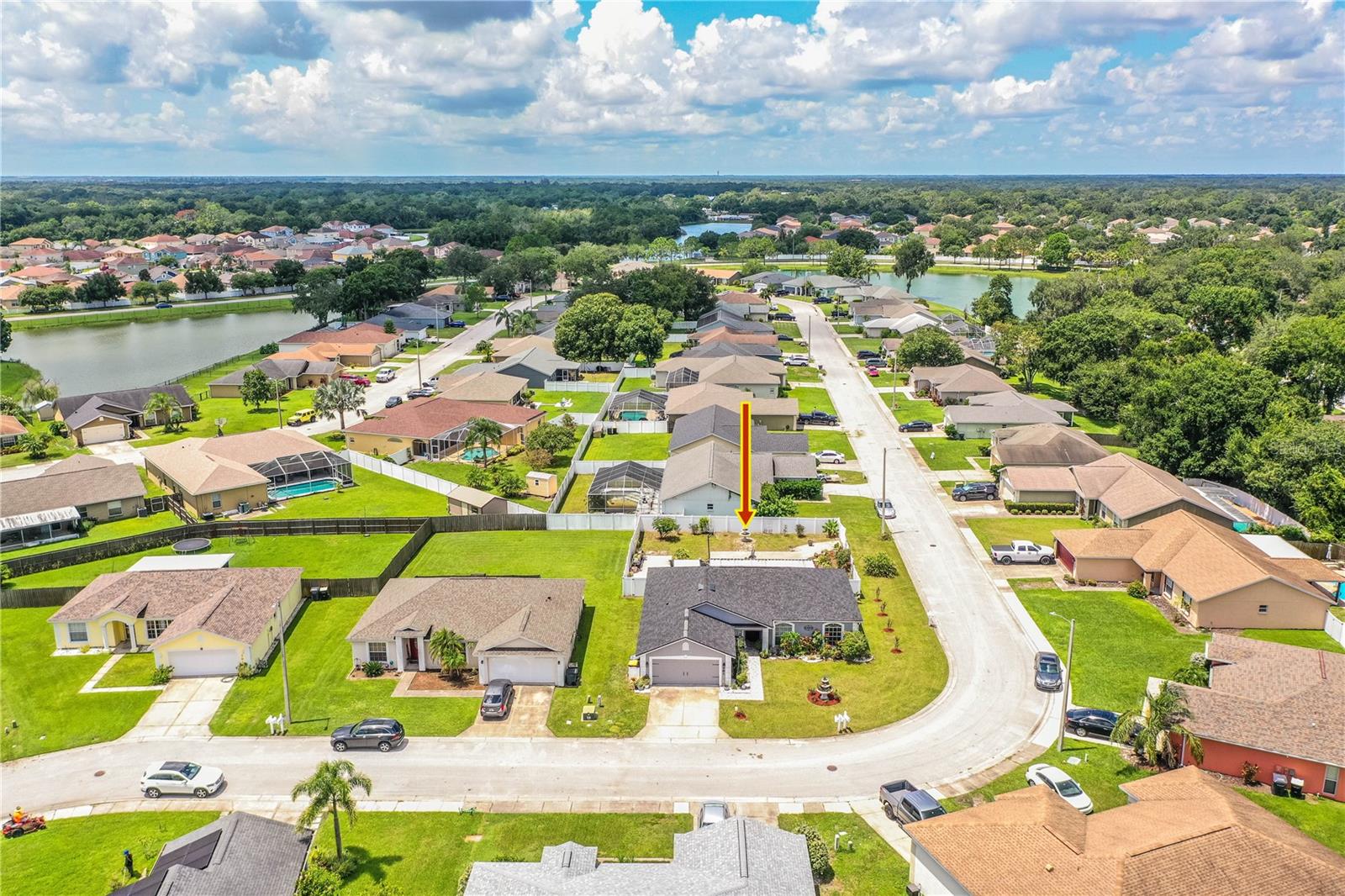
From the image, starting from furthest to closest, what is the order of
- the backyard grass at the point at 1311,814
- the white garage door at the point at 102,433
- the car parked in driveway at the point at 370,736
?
the white garage door at the point at 102,433 < the car parked in driveway at the point at 370,736 < the backyard grass at the point at 1311,814

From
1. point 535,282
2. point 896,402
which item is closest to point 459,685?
point 896,402

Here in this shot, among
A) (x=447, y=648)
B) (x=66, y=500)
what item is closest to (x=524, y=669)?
(x=447, y=648)

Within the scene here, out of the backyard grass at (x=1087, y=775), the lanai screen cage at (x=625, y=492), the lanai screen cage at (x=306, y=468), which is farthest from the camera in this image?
the lanai screen cage at (x=306, y=468)

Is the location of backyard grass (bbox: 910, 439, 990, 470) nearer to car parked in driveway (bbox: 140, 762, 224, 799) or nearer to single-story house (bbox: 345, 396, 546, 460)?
single-story house (bbox: 345, 396, 546, 460)

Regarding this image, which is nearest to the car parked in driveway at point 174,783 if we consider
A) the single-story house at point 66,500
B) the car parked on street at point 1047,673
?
the single-story house at point 66,500

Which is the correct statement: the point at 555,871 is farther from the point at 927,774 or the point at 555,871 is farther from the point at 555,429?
the point at 555,429

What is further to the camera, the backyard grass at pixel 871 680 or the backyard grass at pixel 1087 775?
the backyard grass at pixel 871 680

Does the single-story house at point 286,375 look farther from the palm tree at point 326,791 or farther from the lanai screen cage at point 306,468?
the palm tree at point 326,791

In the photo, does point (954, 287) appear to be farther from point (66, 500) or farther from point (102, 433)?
point (66, 500)
